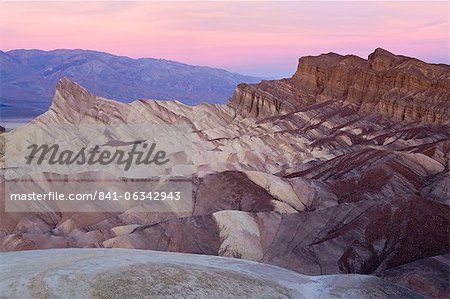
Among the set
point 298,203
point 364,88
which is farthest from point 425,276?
point 364,88

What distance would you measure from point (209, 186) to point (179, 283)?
78.3 feet

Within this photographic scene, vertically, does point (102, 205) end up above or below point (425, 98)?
below

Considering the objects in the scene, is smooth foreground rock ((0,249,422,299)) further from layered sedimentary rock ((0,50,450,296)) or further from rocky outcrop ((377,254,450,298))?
layered sedimentary rock ((0,50,450,296))

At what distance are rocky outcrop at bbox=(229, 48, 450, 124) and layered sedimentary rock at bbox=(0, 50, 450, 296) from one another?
0.91 meters

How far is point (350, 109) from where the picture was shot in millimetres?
81375

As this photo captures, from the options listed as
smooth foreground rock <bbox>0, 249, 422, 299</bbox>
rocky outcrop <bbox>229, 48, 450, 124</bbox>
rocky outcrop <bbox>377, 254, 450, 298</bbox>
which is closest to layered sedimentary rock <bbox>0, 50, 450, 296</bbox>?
rocky outcrop <bbox>377, 254, 450, 298</bbox>

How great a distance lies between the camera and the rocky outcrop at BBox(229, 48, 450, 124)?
7294 centimetres

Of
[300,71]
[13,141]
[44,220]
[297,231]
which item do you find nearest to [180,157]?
[13,141]

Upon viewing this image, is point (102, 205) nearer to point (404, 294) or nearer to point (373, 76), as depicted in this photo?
point (404, 294)

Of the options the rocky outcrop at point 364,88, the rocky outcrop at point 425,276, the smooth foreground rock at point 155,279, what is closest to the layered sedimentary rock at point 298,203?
the rocky outcrop at point 425,276

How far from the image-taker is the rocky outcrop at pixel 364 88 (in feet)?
239

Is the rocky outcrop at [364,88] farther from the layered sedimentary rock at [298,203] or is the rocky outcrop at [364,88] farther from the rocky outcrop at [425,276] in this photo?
the rocky outcrop at [425,276]

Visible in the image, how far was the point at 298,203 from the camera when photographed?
4106 centimetres

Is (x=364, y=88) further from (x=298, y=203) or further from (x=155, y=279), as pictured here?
(x=155, y=279)
